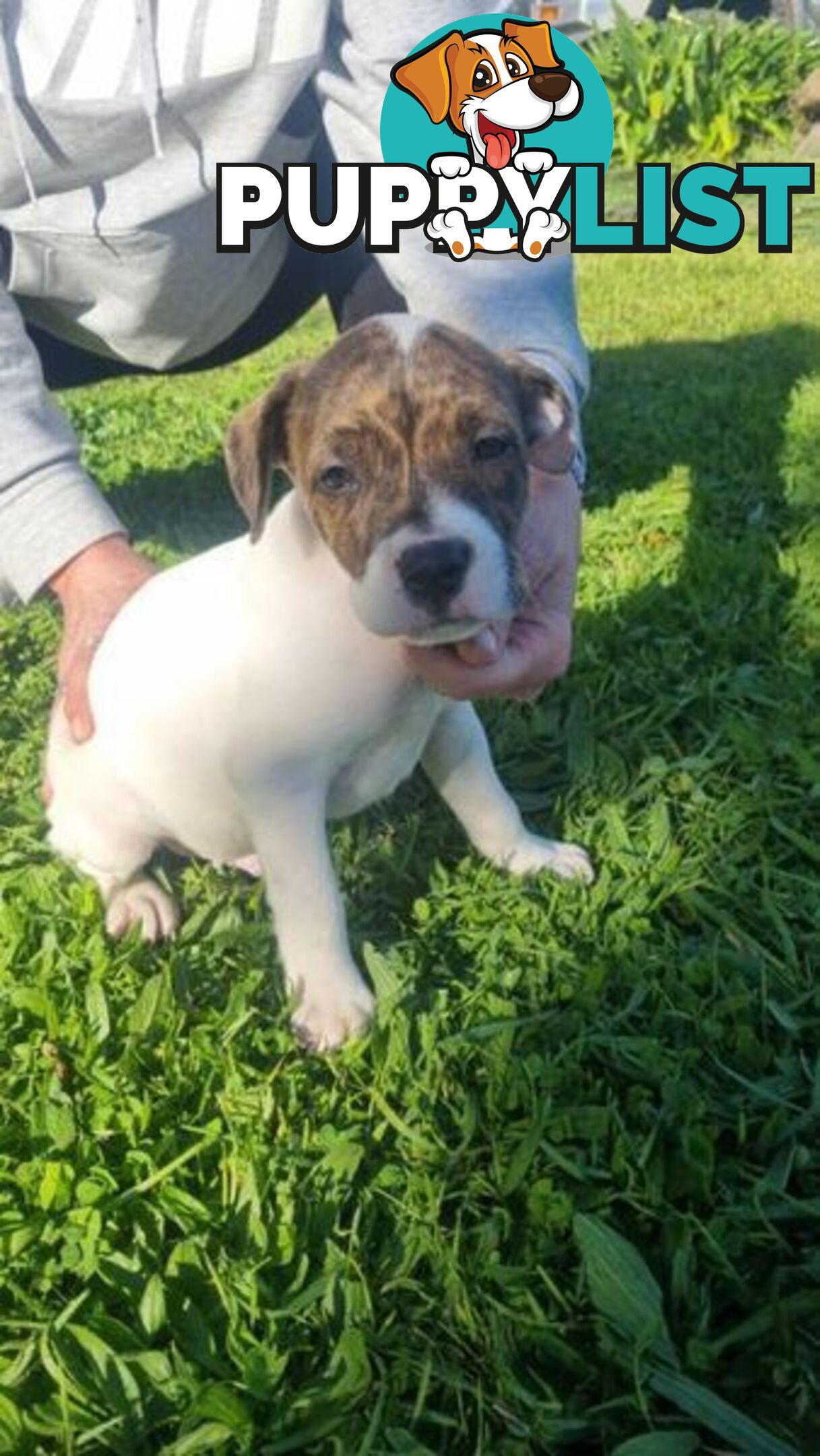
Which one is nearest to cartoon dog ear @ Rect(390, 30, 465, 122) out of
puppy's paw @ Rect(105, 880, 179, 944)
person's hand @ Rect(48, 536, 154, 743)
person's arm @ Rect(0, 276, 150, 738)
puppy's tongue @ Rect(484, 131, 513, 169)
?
puppy's tongue @ Rect(484, 131, 513, 169)

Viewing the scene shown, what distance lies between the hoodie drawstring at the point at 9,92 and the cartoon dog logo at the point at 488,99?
89cm

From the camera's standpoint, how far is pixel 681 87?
35.2ft

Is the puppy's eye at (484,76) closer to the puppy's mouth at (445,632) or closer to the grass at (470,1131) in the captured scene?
the grass at (470,1131)

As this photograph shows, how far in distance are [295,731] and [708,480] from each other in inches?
107

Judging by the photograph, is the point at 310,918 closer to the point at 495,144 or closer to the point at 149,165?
the point at 149,165

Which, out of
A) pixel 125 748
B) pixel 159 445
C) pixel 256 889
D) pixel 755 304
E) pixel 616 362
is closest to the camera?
pixel 125 748

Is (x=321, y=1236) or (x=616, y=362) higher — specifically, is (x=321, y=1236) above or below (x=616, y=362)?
above

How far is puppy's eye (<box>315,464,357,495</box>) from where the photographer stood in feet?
6.61

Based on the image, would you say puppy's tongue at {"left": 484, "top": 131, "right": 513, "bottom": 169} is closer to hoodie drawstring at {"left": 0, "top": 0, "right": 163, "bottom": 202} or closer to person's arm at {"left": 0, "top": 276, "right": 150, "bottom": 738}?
hoodie drawstring at {"left": 0, "top": 0, "right": 163, "bottom": 202}

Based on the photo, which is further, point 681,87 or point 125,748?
point 681,87

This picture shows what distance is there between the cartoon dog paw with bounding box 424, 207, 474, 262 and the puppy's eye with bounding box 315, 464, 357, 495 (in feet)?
4.02

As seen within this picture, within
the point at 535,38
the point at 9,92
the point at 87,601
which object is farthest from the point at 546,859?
the point at 535,38

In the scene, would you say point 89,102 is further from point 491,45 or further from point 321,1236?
point 321,1236

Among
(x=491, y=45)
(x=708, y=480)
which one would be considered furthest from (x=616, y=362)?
(x=491, y=45)
